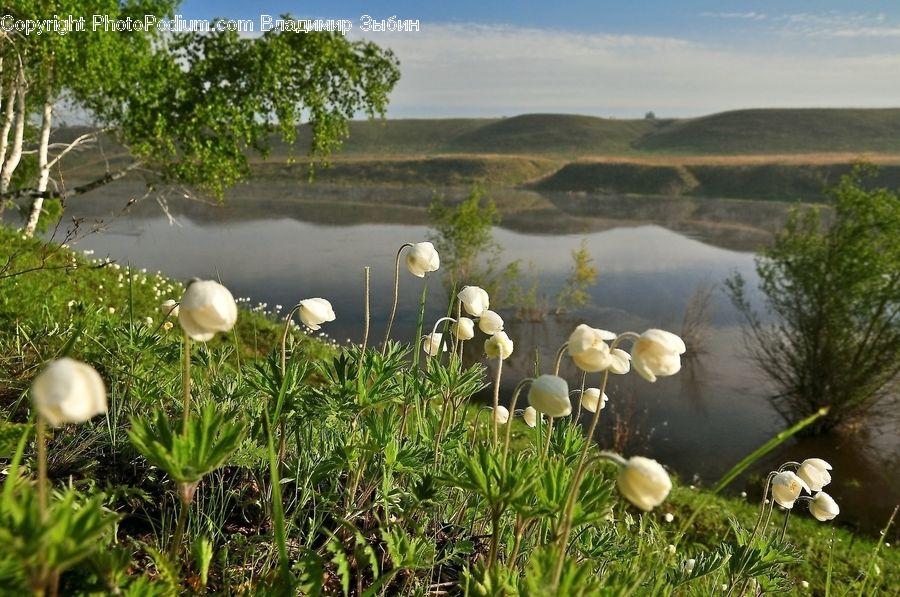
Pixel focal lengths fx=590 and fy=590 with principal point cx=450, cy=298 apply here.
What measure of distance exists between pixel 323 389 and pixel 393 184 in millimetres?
73256

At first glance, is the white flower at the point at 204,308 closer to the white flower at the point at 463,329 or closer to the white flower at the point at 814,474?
the white flower at the point at 463,329

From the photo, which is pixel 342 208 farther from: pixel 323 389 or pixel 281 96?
pixel 323 389

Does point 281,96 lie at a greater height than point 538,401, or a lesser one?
greater

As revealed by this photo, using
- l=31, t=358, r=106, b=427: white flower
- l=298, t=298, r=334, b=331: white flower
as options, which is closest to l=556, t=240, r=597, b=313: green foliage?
l=298, t=298, r=334, b=331: white flower

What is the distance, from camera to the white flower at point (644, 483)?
113 cm

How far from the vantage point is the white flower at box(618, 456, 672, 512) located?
1.13 metres

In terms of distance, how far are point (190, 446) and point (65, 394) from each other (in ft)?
1.20

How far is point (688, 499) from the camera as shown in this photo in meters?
7.20

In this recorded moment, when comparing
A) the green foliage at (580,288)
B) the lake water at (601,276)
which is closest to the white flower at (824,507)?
the lake water at (601,276)

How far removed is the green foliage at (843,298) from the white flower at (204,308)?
12494 mm

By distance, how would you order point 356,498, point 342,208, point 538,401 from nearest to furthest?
point 538,401 < point 356,498 < point 342,208

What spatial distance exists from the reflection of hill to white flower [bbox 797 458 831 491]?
111 feet

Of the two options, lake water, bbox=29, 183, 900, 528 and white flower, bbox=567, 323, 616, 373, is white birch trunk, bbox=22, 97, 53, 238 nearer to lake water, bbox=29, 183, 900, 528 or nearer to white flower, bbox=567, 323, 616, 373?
lake water, bbox=29, 183, 900, 528

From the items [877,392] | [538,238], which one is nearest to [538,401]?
[877,392]
